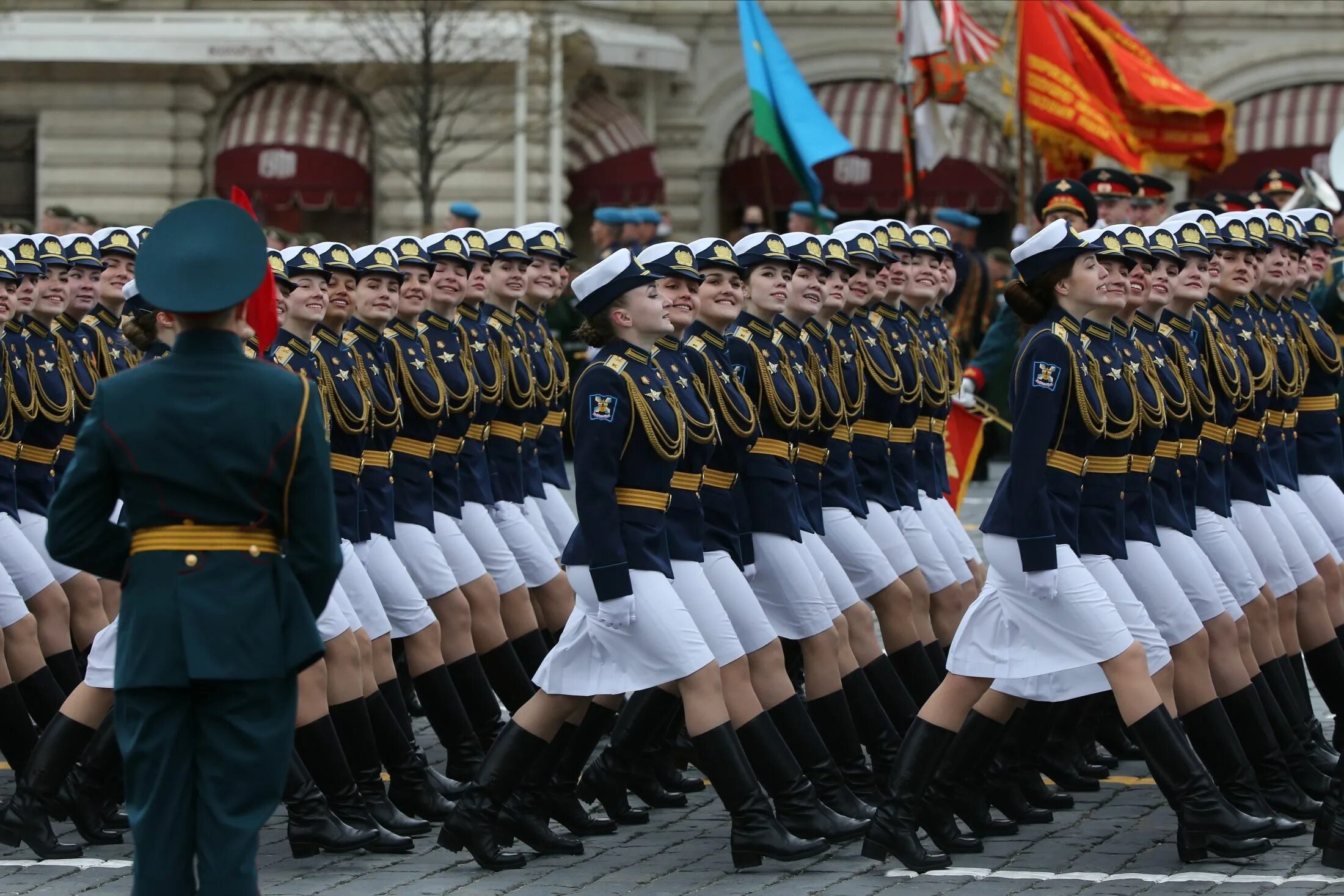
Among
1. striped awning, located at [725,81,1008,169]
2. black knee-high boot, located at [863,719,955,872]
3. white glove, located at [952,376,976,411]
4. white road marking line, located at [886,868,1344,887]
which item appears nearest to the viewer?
white road marking line, located at [886,868,1344,887]

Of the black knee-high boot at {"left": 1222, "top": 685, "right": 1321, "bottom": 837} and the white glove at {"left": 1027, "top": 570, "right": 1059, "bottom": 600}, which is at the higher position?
the white glove at {"left": 1027, "top": 570, "right": 1059, "bottom": 600}

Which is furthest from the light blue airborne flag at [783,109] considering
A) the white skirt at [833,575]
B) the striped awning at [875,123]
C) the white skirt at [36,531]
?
the striped awning at [875,123]

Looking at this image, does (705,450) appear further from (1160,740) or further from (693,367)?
(1160,740)

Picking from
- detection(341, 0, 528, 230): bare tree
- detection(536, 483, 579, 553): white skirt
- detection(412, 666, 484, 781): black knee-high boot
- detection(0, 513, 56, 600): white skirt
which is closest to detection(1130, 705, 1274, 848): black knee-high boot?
detection(412, 666, 484, 781): black knee-high boot

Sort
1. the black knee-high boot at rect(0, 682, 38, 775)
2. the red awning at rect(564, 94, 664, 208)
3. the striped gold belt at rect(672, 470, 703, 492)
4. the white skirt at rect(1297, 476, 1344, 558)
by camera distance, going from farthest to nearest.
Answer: the red awning at rect(564, 94, 664, 208) → the white skirt at rect(1297, 476, 1344, 558) → the black knee-high boot at rect(0, 682, 38, 775) → the striped gold belt at rect(672, 470, 703, 492)

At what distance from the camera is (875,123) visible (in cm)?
3164

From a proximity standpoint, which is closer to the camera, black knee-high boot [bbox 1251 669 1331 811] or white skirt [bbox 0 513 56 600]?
black knee-high boot [bbox 1251 669 1331 811]

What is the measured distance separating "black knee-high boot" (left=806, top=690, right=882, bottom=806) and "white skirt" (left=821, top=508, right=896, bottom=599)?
0.78 m

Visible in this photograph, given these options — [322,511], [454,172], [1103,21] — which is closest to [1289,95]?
[454,172]

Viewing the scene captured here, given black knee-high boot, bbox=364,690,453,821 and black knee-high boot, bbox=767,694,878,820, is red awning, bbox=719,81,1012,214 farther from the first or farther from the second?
black knee-high boot, bbox=767,694,878,820

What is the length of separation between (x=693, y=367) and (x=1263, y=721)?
6.82 feet

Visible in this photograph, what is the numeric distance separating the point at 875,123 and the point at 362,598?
24060 mm

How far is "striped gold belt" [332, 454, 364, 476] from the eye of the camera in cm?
844

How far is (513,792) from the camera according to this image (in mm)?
7789
